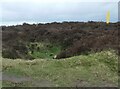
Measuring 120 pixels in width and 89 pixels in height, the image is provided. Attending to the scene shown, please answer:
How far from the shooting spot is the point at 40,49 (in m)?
28.1

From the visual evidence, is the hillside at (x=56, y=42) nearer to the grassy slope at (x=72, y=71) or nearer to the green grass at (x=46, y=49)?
the green grass at (x=46, y=49)

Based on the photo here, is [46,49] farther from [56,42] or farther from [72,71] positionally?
[72,71]

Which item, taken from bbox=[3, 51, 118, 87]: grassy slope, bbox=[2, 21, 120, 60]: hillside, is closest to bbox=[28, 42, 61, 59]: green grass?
bbox=[2, 21, 120, 60]: hillside

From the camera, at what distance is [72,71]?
1387 cm

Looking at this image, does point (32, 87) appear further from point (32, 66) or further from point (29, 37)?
point (29, 37)

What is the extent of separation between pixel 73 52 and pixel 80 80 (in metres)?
7.49

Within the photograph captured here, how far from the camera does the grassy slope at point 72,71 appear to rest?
12.4 m

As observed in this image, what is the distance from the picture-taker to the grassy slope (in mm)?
12445

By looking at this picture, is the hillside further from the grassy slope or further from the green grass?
the grassy slope

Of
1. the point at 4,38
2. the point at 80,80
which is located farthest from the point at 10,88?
the point at 4,38

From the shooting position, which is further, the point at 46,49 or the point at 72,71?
the point at 46,49

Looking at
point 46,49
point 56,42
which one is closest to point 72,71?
point 46,49

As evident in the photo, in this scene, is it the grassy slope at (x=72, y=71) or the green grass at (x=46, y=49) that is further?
the green grass at (x=46, y=49)

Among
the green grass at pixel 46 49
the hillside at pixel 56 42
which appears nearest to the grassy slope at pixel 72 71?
the hillside at pixel 56 42
